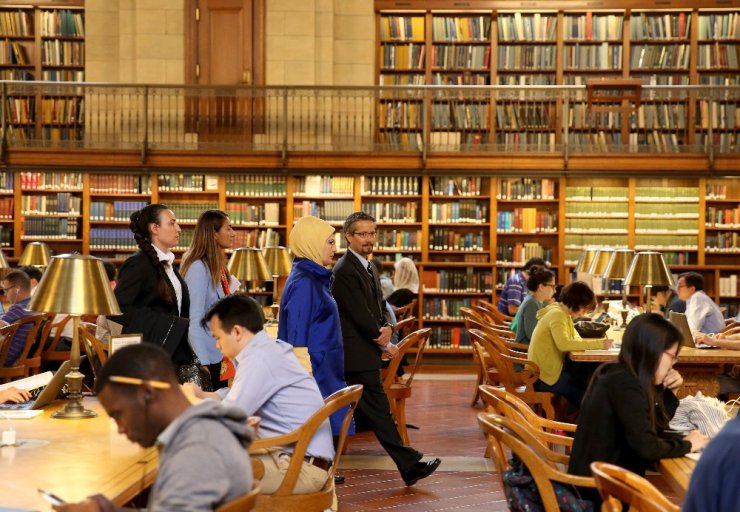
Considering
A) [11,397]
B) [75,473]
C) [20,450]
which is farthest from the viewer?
[11,397]

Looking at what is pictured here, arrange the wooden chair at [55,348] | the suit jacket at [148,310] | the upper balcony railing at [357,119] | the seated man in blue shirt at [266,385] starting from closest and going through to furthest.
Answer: the seated man in blue shirt at [266,385] < the suit jacket at [148,310] < the wooden chair at [55,348] < the upper balcony railing at [357,119]

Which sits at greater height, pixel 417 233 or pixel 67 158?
pixel 67 158

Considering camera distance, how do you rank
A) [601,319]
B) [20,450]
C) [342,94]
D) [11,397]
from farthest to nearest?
1. [342,94]
2. [601,319]
3. [11,397]
4. [20,450]

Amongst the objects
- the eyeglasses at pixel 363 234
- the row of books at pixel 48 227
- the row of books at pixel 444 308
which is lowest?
the row of books at pixel 444 308

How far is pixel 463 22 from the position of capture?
13344 millimetres

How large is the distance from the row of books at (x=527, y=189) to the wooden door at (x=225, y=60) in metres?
3.08

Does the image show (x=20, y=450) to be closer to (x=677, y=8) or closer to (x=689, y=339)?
(x=689, y=339)

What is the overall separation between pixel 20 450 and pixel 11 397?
0.82m

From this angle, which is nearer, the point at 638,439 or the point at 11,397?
the point at 638,439

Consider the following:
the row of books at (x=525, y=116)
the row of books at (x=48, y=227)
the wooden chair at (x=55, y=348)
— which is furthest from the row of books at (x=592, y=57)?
the wooden chair at (x=55, y=348)

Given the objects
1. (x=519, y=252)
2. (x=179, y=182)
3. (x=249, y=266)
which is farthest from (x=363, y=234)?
(x=179, y=182)

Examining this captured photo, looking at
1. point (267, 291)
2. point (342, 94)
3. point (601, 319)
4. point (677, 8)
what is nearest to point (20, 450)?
point (601, 319)

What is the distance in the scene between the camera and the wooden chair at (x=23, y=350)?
682 centimetres

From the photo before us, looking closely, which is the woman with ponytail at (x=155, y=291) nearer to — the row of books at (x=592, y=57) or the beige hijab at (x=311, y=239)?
the beige hijab at (x=311, y=239)
